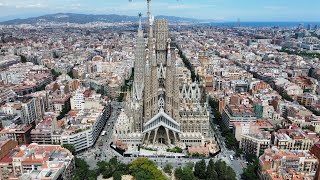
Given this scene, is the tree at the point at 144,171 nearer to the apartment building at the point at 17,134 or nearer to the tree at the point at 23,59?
the apartment building at the point at 17,134

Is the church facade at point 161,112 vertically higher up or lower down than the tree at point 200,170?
higher up

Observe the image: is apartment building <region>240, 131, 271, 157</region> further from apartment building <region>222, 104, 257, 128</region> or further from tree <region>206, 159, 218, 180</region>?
tree <region>206, 159, 218, 180</region>

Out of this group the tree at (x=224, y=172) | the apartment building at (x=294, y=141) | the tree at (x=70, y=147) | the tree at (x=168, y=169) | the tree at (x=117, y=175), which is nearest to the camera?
the tree at (x=224, y=172)

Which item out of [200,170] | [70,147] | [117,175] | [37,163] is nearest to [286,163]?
[200,170]

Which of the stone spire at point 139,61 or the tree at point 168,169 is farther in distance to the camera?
the stone spire at point 139,61

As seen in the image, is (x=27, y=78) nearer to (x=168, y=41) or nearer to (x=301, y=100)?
(x=168, y=41)

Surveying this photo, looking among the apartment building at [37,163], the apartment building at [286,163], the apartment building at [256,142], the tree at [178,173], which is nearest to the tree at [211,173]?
the tree at [178,173]

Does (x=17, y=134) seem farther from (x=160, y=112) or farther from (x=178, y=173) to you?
(x=178, y=173)
